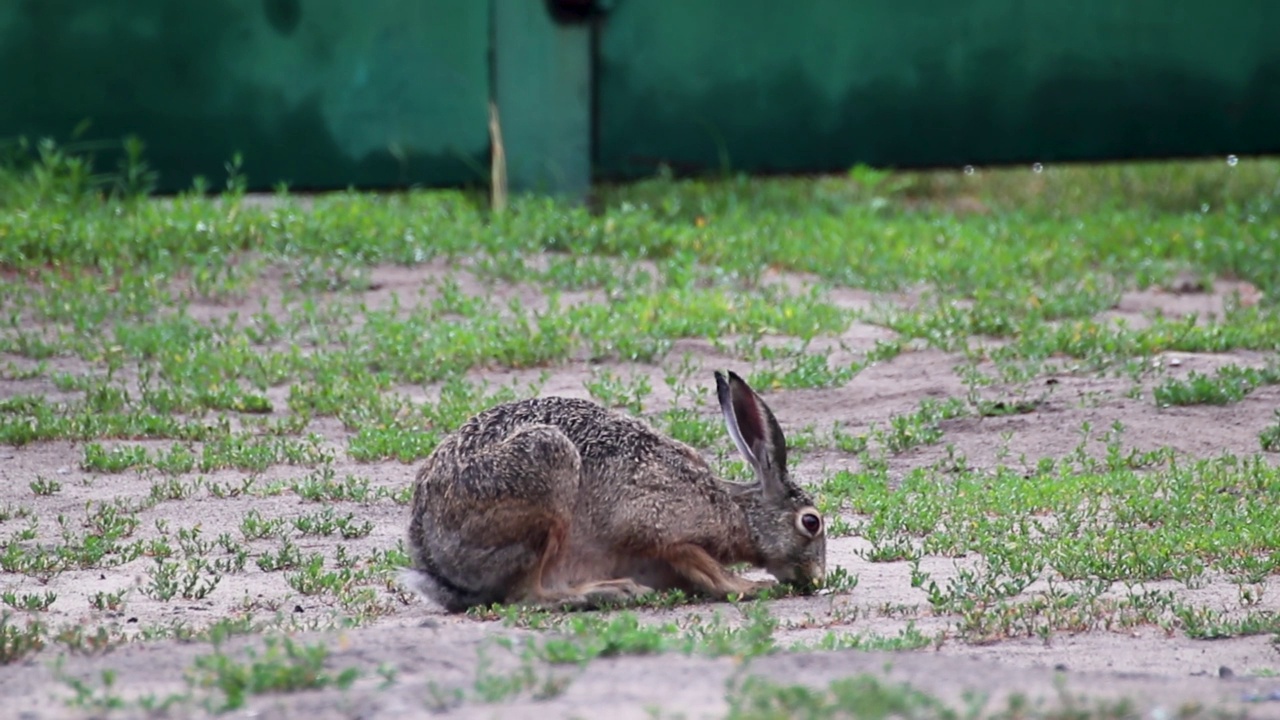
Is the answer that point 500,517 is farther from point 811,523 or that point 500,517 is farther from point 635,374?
point 635,374

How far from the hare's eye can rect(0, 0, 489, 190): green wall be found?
7458mm

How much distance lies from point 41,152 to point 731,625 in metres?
8.56

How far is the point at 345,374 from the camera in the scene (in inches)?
377

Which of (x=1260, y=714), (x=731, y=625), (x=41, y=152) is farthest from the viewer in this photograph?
(x=41, y=152)

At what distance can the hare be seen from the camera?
19.6 ft

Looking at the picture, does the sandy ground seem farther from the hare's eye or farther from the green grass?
the hare's eye

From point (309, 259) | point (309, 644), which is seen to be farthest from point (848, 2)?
point (309, 644)

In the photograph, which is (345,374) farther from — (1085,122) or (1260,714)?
(1085,122)

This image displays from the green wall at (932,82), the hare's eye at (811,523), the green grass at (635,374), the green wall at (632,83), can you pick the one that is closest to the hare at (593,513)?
the hare's eye at (811,523)

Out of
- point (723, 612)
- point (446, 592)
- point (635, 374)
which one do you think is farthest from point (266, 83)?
point (723, 612)

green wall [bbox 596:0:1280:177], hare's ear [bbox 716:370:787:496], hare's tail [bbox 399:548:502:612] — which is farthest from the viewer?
green wall [bbox 596:0:1280:177]

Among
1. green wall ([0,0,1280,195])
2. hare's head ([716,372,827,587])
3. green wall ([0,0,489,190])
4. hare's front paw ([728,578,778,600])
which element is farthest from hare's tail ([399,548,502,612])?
green wall ([0,0,489,190])

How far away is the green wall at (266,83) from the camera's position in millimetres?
12609

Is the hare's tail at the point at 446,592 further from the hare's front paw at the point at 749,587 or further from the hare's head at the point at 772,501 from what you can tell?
the hare's head at the point at 772,501
